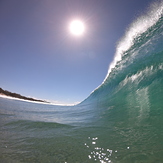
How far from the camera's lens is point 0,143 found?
5.67 ft

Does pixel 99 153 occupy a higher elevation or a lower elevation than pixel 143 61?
lower

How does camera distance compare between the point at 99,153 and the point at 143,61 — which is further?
the point at 143,61

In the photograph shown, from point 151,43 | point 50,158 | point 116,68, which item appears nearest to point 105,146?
point 50,158

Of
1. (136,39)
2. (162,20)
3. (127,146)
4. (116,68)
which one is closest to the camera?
(127,146)

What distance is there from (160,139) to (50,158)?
70.4 inches

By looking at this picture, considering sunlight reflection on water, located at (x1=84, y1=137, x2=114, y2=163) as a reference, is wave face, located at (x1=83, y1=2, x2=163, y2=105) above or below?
above

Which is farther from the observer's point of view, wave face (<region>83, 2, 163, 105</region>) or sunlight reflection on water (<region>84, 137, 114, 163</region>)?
wave face (<region>83, 2, 163, 105</region>)

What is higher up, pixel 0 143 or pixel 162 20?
pixel 162 20

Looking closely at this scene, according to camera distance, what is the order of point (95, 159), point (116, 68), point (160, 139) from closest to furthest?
point (95, 159) → point (160, 139) → point (116, 68)

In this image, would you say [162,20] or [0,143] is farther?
[162,20]

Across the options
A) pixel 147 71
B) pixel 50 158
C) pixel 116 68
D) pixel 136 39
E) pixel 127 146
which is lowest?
pixel 50 158

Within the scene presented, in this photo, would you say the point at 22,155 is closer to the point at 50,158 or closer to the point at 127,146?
the point at 50,158

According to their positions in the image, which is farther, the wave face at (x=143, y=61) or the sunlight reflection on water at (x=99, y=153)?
the wave face at (x=143, y=61)

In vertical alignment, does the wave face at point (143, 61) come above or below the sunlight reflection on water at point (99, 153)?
above
